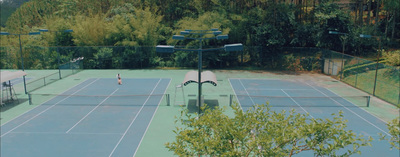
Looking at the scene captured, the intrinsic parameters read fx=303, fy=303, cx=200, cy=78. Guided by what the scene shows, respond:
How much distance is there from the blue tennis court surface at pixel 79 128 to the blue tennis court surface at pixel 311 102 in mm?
7440

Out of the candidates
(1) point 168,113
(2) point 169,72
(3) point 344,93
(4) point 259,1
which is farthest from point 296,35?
(1) point 168,113

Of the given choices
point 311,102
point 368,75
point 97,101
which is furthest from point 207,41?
point 97,101

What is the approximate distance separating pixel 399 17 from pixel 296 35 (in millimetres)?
14904

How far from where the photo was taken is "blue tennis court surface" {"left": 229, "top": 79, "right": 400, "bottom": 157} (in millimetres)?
15836

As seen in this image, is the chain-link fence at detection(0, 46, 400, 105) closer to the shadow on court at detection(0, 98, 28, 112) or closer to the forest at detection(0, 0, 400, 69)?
the forest at detection(0, 0, 400, 69)

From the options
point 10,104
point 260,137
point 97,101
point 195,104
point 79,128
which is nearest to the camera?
point 260,137

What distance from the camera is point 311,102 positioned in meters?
21.0

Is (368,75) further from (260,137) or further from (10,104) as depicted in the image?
(10,104)

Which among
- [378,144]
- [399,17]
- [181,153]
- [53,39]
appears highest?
[399,17]

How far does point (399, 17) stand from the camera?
38906 millimetres

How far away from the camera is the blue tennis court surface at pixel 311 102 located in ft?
52.0

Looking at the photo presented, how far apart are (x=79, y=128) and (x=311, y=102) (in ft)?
49.4

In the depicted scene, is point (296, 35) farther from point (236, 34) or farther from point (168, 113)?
point (168, 113)

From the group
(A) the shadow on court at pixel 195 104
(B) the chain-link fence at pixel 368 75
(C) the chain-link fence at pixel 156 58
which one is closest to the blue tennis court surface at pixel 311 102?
(A) the shadow on court at pixel 195 104
